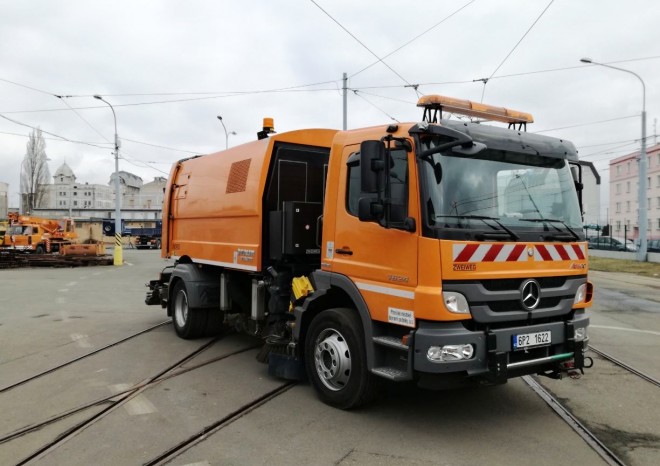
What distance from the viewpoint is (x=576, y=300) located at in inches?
185

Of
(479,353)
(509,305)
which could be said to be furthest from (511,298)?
(479,353)

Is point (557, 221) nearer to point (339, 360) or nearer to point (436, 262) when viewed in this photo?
point (436, 262)

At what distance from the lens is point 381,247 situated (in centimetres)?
449

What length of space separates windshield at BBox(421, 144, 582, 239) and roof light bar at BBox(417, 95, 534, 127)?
541mm

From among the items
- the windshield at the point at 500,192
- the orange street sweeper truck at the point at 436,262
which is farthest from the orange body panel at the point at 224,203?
the windshield at the point at 500,192

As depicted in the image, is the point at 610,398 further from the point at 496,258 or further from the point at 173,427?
the point at 173,427

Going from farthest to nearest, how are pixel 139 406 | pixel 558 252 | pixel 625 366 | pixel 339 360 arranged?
pixel 625 366 → pixel 139 406 → pixel 339 360 → pixel 558 252

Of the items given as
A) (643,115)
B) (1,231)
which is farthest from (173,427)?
(1,231)

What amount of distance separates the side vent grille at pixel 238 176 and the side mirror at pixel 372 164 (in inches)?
106

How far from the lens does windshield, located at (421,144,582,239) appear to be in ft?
13.6

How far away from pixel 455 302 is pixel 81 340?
6552 mm

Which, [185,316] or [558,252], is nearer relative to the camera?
[558,252]

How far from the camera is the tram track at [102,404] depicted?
4.07 metres

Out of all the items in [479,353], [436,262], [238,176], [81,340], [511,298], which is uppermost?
[238,176]
